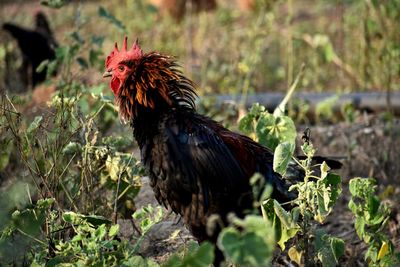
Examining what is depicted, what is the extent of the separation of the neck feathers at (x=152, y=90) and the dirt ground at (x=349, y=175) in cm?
67

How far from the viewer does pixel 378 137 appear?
222 inches

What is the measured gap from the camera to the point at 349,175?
16.9 ft

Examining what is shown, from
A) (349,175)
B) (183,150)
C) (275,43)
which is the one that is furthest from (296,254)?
(275,43)

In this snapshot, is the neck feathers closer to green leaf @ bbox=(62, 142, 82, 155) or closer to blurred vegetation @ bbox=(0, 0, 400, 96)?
green leaf @ bbox=(62, 142, 82, 155)

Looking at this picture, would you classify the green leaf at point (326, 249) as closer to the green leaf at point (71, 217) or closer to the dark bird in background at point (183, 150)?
the dark bird in background at point (183, 150)

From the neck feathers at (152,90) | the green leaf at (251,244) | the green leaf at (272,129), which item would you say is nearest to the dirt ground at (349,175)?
the green leaf at (272,129)

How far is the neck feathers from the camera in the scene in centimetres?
352

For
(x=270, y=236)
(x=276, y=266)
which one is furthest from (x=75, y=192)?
(x=270, y=236)

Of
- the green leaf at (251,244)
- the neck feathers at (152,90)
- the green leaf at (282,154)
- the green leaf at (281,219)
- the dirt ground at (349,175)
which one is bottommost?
the dirt ground at (349,175)

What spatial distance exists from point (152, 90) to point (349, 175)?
2.11 meters

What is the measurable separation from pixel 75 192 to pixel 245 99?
2426 millimetres

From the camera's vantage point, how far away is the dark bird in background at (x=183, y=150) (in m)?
3.36

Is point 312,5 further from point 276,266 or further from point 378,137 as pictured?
point 276,266

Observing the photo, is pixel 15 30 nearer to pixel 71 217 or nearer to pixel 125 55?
pixel 125 55
